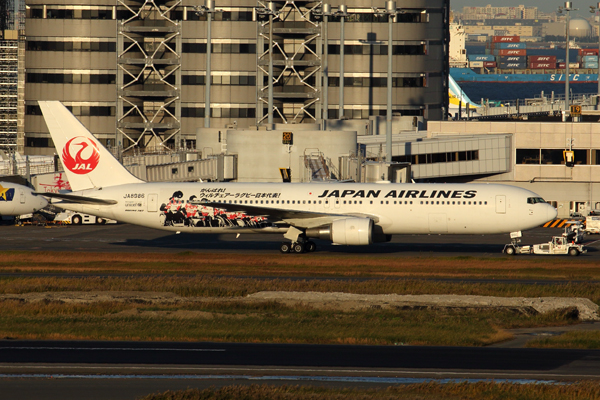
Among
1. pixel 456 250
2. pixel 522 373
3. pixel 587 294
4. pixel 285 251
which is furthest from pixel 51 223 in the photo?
pixel 522 373

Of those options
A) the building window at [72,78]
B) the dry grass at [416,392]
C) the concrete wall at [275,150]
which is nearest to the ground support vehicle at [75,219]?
the concrete wall at [275,150]

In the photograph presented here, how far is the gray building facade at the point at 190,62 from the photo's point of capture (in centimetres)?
11594

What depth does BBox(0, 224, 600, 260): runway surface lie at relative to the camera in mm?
54406

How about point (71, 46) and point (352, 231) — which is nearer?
point (352, 231)

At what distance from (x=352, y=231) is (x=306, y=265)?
13.4 feet

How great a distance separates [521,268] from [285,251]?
1551 cm

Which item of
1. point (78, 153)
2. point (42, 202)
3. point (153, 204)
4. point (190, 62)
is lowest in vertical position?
point (42, 202)

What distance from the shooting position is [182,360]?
→ 896 inches

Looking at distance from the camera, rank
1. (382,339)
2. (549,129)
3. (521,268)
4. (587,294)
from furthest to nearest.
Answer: (549,129) → (521,268) → (587,294) → (382,339)

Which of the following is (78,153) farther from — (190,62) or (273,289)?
(190,62)

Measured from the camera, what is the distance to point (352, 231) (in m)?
48.4

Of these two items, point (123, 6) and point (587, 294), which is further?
point (123, 6)

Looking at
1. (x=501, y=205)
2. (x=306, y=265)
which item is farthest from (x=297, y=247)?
(x=501, y=205)

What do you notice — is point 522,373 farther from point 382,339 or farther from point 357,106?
point 357,106
